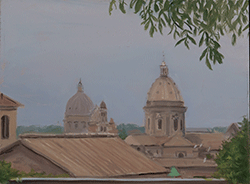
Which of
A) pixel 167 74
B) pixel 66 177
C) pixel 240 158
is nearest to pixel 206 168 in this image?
pixel 240 158

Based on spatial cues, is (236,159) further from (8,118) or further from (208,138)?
(8,118)

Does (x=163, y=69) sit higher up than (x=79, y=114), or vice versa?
(x=163, y=69)

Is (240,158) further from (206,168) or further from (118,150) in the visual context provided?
(118,150)

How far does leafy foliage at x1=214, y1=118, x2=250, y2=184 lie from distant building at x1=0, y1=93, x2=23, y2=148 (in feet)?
11.7

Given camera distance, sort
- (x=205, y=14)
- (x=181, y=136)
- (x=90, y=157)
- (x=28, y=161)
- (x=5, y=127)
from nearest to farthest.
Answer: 1. (x=205, y=14)
2. (x=28, y=161)
3. (x=5, y=127)
4. (x=90, y=157)
5. (x=181, y=136)

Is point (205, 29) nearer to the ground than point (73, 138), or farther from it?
farther from it

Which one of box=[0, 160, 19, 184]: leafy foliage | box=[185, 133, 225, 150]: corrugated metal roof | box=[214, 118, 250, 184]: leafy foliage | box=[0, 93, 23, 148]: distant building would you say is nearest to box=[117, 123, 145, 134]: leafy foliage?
box=[185, 133, 225, 150]: corrugated metal roof

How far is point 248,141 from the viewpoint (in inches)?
245

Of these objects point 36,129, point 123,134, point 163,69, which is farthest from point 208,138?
point 36,129

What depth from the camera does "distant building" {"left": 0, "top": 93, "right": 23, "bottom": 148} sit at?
21.4 feet

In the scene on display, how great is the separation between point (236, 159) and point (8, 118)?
3966 millimetres

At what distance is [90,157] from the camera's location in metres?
6.79

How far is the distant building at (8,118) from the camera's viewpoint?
6.54 meters

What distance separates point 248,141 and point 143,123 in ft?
6.20
